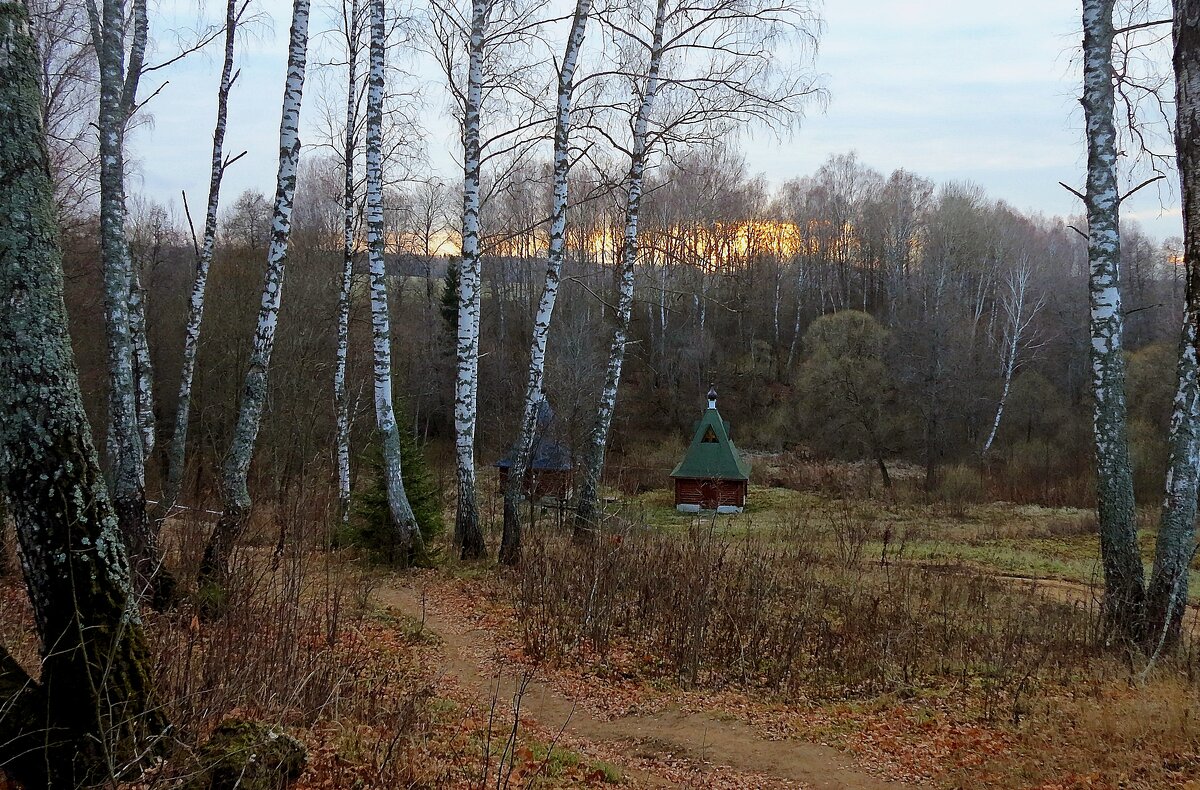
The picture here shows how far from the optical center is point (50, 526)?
9.24 feet

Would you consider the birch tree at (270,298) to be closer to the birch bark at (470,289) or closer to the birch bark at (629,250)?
the birch bark at (470,289)

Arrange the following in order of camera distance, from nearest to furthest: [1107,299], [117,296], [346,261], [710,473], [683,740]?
1. [683,740]
2. [117,296]
3. [1107,299]
4. [346,261]
5. [710,473]

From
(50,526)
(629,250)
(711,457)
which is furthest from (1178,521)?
(711,457)

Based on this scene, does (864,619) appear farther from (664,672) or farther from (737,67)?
(737,67)

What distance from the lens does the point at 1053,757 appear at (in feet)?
16.2

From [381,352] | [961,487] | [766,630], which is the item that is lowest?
[766,630]

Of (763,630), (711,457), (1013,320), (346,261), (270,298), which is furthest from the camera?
(1013,320)

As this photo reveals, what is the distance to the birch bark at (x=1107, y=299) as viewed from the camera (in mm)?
7500

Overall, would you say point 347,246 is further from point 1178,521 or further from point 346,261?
point 1178,521

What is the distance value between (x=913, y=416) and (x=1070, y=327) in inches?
415

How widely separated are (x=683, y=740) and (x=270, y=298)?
5382 millimetres

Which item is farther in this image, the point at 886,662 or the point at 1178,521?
the point at 1178,521

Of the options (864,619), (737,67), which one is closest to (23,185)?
(864,619)

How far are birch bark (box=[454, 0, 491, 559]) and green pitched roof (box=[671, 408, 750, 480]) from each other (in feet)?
43.3
